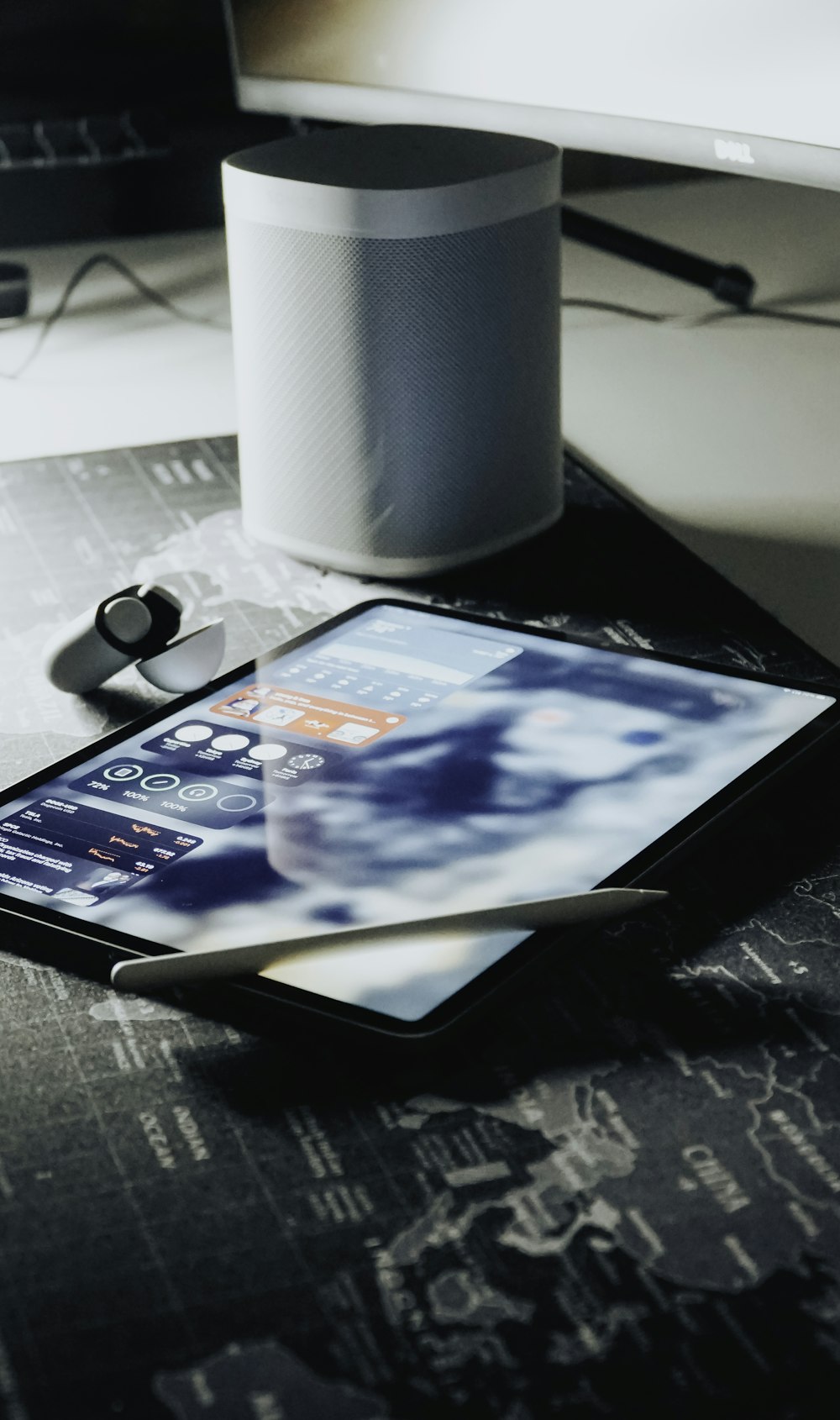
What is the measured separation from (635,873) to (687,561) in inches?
12.1

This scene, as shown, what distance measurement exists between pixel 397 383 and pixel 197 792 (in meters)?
0.25

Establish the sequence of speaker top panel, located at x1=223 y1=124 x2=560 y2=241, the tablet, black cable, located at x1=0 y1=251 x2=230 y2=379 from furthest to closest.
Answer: black cable, located at x1=0 y1=251 x2=230 y2=379
speaker top panel, located at x1=223 y1=124 x2=560 y2=241
the tablet

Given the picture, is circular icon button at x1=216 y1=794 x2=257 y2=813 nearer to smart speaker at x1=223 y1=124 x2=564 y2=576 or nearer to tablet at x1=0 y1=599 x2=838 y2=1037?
tablet at x1=0 y1=599 x2=838 y2=1037

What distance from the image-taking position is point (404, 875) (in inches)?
18.9

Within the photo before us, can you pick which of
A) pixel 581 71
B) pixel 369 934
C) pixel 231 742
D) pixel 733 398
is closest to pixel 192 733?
pixel 231 742

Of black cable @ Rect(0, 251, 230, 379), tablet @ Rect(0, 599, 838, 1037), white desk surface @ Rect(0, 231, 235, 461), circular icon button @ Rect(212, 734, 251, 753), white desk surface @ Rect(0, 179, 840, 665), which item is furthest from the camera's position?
black cable @ Rect(0, 251, 230, 379)

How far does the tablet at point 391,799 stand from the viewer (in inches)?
17.9

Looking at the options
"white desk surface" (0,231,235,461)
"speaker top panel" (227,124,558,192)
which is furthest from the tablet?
"white desk surface" (0,231,235,461)

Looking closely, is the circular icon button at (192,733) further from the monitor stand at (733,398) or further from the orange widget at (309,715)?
the monitor stand at (733,398)

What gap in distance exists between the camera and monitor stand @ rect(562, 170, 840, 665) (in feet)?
2.54

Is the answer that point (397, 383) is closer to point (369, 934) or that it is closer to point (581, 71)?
point (581, 71)

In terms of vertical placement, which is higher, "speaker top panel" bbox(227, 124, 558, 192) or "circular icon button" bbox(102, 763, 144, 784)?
"speaker top panel" bbox(227, 124, 558, 192)

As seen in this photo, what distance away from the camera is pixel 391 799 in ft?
1.72

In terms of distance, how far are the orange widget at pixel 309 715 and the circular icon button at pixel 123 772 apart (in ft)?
0.17
